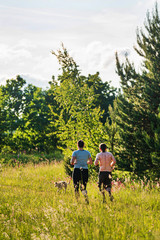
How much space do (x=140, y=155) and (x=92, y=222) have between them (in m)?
5.48

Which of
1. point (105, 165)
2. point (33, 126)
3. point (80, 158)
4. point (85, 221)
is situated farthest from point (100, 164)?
point (33, 126)

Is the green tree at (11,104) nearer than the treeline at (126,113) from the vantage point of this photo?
No

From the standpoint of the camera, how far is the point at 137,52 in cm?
1120

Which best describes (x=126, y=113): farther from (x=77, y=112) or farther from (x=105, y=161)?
(x=105, y=161)

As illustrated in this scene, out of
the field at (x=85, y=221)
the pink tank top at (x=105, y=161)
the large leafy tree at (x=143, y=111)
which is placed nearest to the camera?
the field at (x=85, y=221)

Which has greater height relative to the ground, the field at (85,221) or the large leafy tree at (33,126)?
the large leafy tree at (33,126)

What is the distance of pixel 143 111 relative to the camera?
9820mm

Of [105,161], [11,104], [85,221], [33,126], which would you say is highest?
[11,104]

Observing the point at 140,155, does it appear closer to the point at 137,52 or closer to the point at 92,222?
the point at 137,52

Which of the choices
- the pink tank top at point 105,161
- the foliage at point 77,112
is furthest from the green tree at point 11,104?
the pink tank top at point 105,161

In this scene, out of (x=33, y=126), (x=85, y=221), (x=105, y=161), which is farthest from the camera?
(x=33, y=126)

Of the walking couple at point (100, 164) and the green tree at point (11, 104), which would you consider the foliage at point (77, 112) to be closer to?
the walking couple at point (100, 164)

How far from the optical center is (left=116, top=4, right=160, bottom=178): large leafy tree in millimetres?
9531

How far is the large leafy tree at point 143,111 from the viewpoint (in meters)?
9.53
